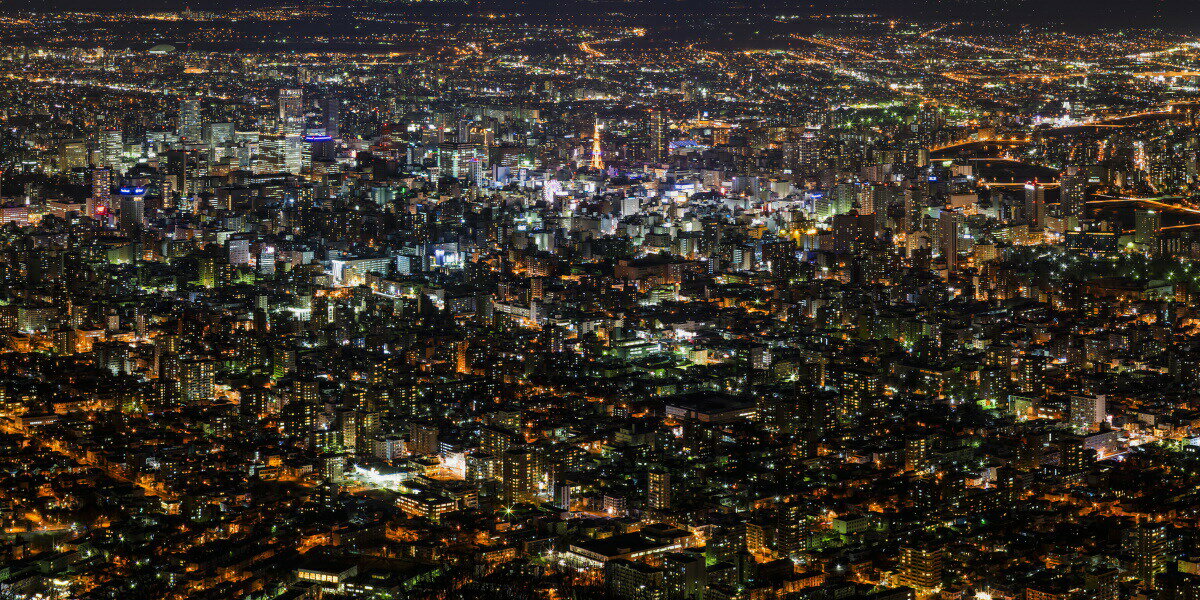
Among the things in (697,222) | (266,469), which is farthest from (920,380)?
(697,222)

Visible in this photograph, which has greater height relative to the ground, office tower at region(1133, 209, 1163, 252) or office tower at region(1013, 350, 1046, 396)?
office tower at region(1013, 350, 1046, 396)

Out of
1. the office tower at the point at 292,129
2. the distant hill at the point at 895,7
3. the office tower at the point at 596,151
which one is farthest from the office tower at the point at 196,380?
the distant hill at the point at 895,7

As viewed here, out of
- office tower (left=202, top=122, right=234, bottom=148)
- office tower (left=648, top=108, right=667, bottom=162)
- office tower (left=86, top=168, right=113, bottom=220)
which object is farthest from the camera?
office tower (left=202, top=122, right=234, bottom=148)

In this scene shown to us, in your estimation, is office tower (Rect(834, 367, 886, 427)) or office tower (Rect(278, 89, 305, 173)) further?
office tower (Rect(278, 89, 305, 173))

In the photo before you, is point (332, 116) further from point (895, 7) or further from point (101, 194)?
point (895, 7)

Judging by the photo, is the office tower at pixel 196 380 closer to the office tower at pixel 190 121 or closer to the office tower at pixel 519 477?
the office tower at pixel 519 477

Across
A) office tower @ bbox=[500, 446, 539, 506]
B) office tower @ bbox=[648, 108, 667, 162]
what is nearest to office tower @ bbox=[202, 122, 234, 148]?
office tower @ bbox=[648, 108, 667, 162]

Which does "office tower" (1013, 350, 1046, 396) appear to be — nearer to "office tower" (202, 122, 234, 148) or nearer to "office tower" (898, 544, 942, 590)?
"office tower" (898, 544, 942, 590)
